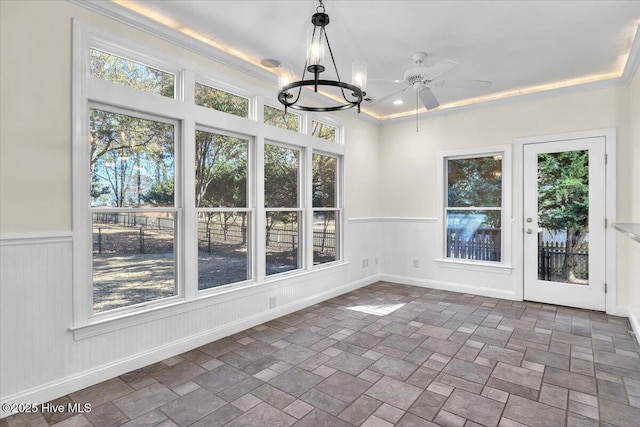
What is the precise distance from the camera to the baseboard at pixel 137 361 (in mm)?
2246

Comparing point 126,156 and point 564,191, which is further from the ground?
point 126,156

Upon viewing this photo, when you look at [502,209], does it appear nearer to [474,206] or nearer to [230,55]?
[474,206]

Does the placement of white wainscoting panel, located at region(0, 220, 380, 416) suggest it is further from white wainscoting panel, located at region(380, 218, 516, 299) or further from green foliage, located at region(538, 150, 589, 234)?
green foliage, located at region(538, 150, 589, 234)

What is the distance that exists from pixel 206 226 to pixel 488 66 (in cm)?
344

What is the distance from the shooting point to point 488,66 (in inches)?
148

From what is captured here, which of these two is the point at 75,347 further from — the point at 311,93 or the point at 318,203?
the point at 311,93

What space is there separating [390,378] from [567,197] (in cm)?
343

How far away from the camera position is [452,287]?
17.1ft

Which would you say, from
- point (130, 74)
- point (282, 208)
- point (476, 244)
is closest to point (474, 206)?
point (476, 244)

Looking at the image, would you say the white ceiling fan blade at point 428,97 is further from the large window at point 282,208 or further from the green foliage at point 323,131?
the large window at point 282,208

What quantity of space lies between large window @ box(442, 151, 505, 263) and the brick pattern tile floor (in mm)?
1317

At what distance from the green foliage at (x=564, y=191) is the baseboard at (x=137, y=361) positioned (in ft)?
11.0

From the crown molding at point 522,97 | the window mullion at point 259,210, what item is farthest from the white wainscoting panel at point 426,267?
the window mullion at point 259,210

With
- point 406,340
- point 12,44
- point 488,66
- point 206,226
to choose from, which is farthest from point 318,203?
point 12,44
